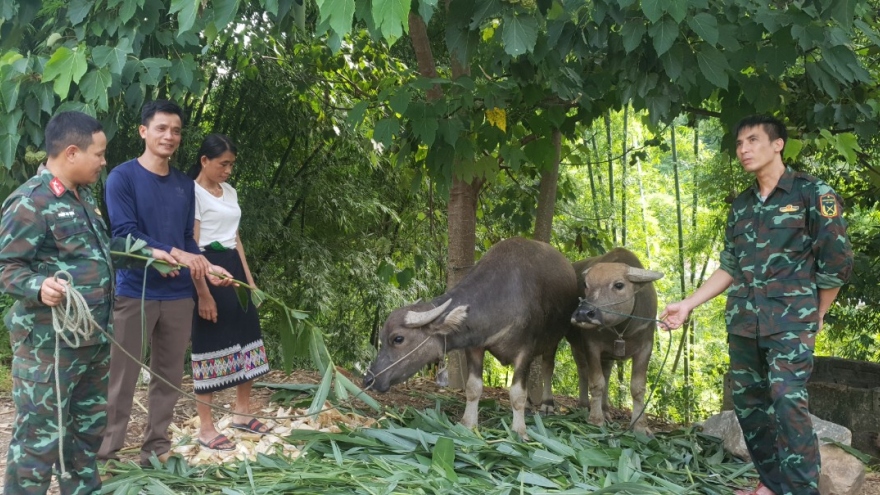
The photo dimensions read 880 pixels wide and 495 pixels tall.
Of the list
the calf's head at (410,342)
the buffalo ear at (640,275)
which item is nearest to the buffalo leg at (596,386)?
the buffalo ear at (640,275)

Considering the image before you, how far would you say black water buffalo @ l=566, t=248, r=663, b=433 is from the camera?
546 cm

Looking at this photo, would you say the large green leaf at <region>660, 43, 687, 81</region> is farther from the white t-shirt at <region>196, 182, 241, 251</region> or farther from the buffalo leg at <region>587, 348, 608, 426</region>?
the white t-shirt at <region>196, 182, 241, 251</region>

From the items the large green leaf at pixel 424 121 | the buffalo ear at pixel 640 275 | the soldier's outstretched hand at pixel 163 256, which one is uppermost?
the large green leaf at pixel 424 121

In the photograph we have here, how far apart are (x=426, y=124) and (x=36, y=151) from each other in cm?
223

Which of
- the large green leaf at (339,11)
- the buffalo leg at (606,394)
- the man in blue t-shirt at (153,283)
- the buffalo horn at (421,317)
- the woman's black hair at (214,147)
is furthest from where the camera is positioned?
the buffalo leg at (606,394)

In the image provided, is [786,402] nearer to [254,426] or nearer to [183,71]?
[254,426]

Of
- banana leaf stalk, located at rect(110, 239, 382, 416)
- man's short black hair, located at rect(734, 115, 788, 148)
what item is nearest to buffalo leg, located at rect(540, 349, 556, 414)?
banana leaf stalk, located at rect(110, 239, 382, 416)

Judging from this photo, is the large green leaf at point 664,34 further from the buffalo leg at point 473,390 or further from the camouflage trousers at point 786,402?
the buffalo leg at point 473,390

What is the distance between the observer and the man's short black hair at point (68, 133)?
358 centimetres

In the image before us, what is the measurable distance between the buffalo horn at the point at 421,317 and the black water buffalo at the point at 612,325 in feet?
2.81

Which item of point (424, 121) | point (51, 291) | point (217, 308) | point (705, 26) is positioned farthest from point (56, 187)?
point (705, 26)

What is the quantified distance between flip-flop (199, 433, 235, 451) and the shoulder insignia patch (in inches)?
135

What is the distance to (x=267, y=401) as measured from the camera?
6.01 metres

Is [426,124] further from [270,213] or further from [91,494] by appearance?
[270,213]
